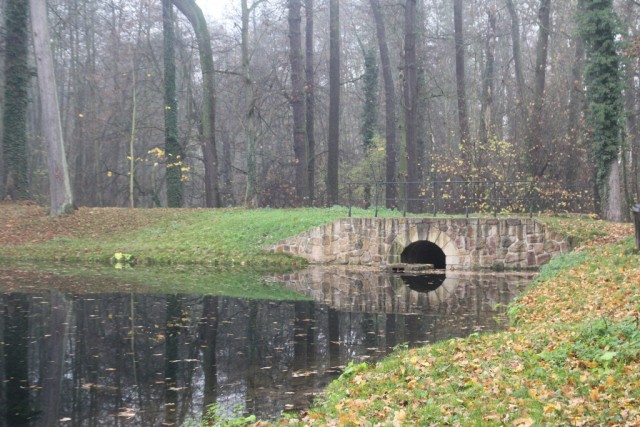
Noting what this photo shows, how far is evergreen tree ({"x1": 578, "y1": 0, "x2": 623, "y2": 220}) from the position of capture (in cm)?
1947

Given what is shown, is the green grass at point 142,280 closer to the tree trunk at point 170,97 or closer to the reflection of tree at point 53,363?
the reflection of tree at point 53,363

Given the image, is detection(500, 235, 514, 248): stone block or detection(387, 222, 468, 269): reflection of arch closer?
detection(500, 235, 514, 248): stone block

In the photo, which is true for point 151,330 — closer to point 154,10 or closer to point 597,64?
point 597,64

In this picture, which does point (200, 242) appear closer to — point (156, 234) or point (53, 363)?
point (156, 234)

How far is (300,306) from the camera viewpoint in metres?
12.7

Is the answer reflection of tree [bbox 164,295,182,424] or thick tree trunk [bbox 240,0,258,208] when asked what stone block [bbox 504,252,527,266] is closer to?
reflection of tree [bbox 164,295,182,424]

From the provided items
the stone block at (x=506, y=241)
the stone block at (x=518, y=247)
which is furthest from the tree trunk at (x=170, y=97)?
the stone block at (x=518, y=247)

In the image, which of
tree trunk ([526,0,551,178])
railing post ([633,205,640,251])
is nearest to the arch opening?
tree trunk ([526,0,551,178])

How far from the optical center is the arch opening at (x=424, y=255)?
819 inches

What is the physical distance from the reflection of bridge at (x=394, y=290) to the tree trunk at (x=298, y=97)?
7362mm

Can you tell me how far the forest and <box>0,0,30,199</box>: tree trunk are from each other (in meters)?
0.05

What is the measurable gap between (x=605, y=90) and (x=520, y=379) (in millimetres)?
16160

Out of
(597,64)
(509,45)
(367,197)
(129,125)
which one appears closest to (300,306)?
(597,64)

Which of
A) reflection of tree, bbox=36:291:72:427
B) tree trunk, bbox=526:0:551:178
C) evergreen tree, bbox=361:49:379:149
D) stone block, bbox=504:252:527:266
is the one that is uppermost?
evergreen tree, bbox=361:49:379:149
